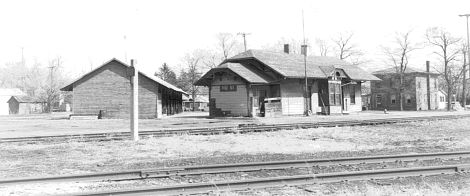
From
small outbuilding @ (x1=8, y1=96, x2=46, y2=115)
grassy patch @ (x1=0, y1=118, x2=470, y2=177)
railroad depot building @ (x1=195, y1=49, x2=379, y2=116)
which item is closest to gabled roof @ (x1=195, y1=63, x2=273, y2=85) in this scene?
railroad depot building @ (x1=195, y1=49, x2=379, y2=116)

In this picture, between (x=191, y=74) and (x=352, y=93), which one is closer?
(x=352, y=93)

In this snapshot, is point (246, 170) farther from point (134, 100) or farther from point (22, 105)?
point (22, 105)

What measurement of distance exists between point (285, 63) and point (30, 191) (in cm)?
3423

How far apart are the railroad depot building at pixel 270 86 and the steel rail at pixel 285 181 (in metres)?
25.4

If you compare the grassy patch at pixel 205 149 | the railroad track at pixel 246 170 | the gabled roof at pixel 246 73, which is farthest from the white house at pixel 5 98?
the railroad track at pixel 246 170

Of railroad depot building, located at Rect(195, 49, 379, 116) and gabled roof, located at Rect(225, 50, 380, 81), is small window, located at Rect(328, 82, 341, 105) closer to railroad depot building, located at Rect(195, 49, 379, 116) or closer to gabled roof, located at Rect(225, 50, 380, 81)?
railroad depot building, located at Rect(195, 49, 379, 116)

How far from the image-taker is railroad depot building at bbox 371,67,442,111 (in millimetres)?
65875

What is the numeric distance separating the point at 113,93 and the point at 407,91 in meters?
45.5

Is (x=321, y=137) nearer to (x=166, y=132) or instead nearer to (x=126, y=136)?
(x=166, y=132)

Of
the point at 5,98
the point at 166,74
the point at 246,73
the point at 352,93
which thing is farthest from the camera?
the point at 166,74

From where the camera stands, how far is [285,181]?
28.8 ft

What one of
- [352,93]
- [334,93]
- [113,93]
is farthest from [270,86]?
[113,93]

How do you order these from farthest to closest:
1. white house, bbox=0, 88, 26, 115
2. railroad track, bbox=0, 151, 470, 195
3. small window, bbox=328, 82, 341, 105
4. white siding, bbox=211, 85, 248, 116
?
white house, bbox=0, 88, 26, 115, small window, bbox=328, 82, 341, 105, white siding, bbox=211, 85, 248, 116, railroad track, bbox=0, 151, 470, 195

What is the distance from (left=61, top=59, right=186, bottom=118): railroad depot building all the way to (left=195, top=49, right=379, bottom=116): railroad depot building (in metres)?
4.51
